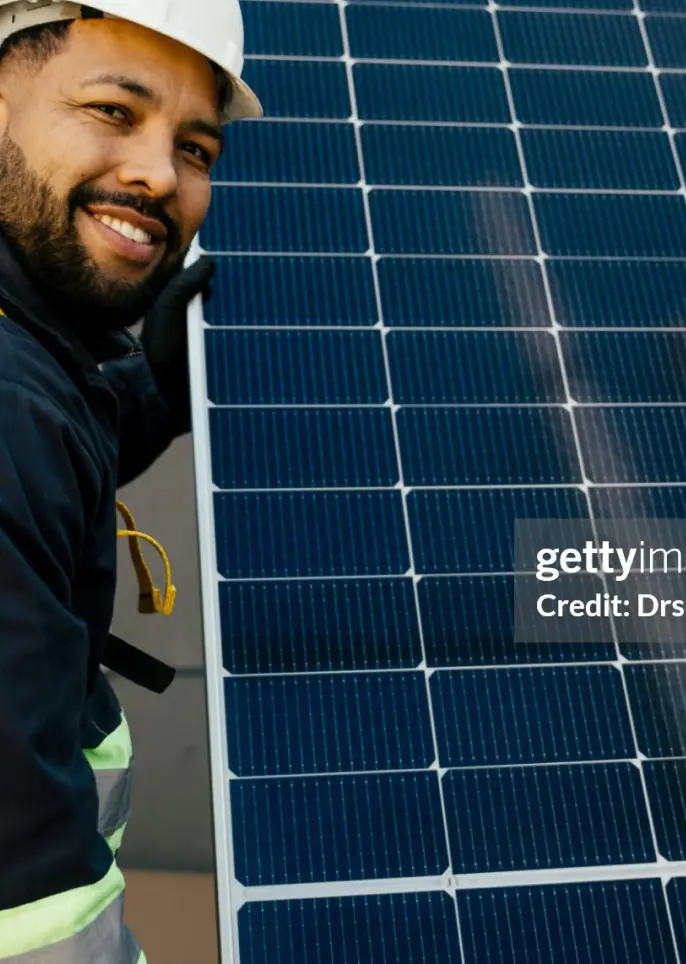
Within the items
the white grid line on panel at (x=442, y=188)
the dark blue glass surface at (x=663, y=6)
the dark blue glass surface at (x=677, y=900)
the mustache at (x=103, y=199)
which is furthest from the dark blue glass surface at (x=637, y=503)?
the dark blue glass surface at (x=663, y=6)

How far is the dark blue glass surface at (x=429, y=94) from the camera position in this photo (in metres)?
4.46

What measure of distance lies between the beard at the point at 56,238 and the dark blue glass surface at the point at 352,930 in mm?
1996

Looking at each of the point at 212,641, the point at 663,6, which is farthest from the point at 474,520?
the point at 663,6

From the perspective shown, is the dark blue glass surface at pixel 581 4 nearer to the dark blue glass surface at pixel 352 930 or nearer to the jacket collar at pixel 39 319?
the jacket collar at pixel 39 319

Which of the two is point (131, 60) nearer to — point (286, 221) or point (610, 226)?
point (286, 221)

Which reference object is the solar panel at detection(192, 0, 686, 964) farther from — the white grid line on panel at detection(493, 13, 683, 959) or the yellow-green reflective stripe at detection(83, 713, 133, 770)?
the yellow-green reflective stripe at detection(83, 713, 133, 770)

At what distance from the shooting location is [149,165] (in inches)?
90.5

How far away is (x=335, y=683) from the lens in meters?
3.48

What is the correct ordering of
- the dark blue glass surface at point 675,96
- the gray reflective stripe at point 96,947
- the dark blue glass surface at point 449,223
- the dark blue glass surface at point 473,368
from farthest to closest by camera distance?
1. the dark blue glass surface at point 675,96
2. the dark blue glass surface at point 449,223
3. the dark blue glass surface at point 473,368
4. the gray reflective stripe at point 96,947

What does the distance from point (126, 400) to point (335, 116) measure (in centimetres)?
163

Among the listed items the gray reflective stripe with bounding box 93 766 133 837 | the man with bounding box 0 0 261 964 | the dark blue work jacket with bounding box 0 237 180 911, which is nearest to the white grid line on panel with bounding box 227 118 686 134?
the man with bounding box 0 0 261 964

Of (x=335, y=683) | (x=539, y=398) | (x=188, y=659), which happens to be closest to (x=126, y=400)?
(x=335, y=683)

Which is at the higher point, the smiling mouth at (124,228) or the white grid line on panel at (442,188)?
the white grid line on panel at (442,188)

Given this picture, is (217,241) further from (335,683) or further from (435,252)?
(335,683)
